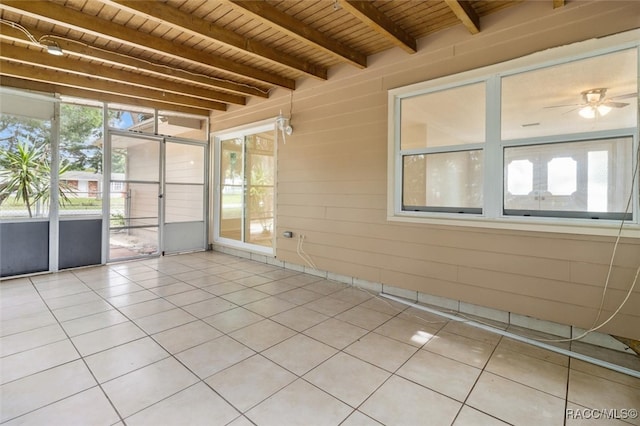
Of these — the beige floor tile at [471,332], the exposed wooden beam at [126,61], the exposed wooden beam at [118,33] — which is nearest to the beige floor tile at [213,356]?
the beige floor tile at [471,332]

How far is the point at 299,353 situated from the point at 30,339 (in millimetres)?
2251

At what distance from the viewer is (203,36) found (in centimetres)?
308

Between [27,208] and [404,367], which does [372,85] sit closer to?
[404,367]

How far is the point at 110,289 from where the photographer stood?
377cm

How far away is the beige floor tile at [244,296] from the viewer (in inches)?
135

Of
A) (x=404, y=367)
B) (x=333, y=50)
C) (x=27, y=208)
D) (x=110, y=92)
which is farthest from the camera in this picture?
(x=110, y=92)

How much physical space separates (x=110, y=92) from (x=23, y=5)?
2.23 m

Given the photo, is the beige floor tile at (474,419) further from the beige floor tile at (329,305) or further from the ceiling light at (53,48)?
the ceiling light at (53,48)

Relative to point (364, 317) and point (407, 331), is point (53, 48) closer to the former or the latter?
point (364, 317)

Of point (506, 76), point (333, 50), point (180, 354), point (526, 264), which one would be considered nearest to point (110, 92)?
point (333, 50)

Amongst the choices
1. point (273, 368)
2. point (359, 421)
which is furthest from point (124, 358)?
point (359, 421)

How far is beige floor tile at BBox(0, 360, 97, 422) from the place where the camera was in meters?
1.70

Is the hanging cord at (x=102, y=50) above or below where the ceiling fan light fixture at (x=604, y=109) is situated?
above

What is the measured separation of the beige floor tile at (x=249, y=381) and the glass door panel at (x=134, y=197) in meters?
4.34
